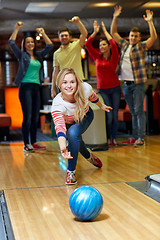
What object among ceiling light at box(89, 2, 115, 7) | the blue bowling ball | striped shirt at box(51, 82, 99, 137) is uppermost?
ceiling light at box(89, 2, 115, 7)

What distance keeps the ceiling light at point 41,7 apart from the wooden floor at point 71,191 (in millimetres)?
3569

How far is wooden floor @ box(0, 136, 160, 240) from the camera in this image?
6.33ft

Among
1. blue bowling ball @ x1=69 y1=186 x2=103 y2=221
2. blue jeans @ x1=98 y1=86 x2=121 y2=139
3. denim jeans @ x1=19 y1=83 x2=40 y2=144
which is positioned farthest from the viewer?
blue jeans @ x1=98 y1=86 x2=121 y2=139

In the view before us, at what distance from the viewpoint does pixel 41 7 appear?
7332 millimetres

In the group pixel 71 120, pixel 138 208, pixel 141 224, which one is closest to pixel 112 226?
pixel 141 224

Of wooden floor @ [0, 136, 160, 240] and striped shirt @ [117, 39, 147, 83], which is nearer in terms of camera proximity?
wooden floor @ [0, 136, 160, 240]

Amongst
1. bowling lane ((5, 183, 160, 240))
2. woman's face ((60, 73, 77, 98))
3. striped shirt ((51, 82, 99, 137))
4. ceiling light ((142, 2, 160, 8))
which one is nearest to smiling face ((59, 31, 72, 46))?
striped shirt ((51, 82, 99, 137))

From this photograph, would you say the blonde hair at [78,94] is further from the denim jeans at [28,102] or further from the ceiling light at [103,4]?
the ceiling light at [103,4]

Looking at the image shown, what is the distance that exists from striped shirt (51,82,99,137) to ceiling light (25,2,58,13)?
14.5 feet

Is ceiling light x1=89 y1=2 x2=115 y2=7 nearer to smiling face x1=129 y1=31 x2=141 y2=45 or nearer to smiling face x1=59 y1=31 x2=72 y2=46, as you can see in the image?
smiling face x1=129 y1=31 x2=141 y2=45

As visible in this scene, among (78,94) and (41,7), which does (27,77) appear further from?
(41,7)

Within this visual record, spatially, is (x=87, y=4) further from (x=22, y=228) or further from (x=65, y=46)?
(x=22, y=228)

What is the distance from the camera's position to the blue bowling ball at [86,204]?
203 centimetres

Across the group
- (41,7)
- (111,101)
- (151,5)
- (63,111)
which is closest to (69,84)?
(63,111)
